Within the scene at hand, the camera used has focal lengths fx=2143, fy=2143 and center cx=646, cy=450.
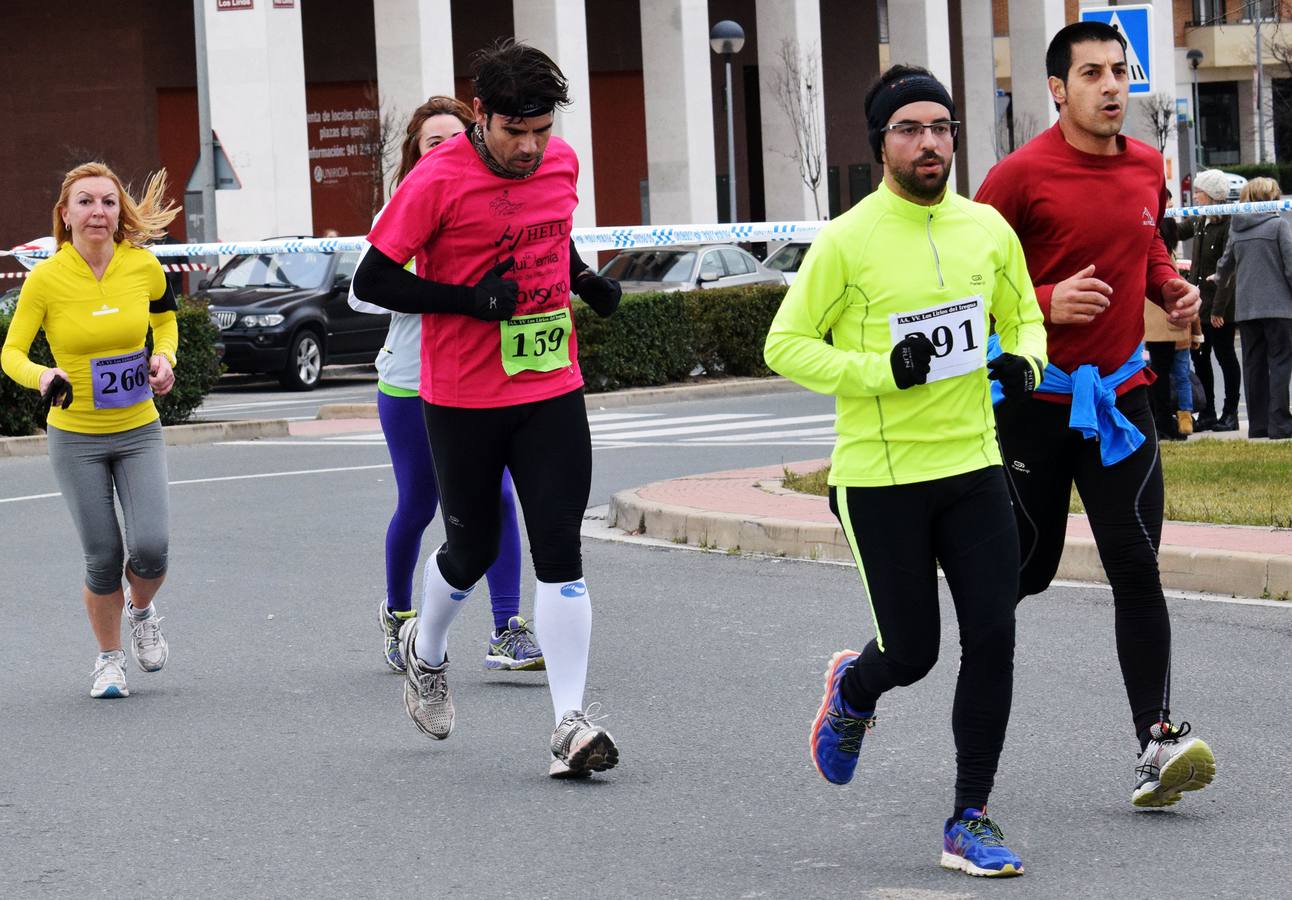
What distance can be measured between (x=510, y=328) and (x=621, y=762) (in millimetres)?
1320

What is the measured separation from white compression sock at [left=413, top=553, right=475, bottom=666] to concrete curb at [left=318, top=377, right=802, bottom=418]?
47.7ft

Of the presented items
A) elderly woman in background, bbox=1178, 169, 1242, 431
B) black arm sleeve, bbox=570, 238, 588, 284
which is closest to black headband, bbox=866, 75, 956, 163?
black arm sleeve, bbox=570, 238, 588, 284

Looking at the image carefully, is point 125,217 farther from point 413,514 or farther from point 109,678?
point 109,678

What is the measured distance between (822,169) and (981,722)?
3864cm

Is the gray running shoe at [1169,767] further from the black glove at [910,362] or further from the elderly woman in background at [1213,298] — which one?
the elderly woman in background at [1213,298]

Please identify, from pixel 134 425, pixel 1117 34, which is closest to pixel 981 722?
pixel 1117 34

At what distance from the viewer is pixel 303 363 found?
2562cm

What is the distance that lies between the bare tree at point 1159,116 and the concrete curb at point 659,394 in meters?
28.4

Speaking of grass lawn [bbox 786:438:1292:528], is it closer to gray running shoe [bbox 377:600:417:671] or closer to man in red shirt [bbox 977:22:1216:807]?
gray running shoe [bbox 377:600:417:671]

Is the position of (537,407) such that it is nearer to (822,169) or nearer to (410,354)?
(410,354)

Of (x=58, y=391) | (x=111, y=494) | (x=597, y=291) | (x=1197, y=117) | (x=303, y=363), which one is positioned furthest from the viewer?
(x=1197, y=117)

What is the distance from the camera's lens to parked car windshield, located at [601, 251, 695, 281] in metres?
27.5

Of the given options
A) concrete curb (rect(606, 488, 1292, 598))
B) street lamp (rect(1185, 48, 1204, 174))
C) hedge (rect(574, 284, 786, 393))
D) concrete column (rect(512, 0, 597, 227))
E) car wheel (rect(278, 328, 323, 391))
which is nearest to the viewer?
concrete curb (rect(606, 488, 1292, 598))

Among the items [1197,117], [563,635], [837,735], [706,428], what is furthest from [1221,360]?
[1197,117]
